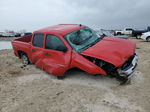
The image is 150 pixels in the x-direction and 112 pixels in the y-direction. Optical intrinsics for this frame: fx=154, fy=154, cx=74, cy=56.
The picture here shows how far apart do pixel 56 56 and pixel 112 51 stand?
1.93m

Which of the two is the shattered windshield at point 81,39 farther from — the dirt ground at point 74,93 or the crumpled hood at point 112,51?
the dirt ground at point 74,93

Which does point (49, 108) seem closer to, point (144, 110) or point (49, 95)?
point (49, 95)

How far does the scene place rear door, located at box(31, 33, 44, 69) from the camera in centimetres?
613

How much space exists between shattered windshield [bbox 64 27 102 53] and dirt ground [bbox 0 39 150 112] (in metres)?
1.06

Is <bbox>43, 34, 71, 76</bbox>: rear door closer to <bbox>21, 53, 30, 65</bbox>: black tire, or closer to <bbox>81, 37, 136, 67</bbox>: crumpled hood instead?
<bbox>81, 37, 136, 67</bbox>: crumpled hood

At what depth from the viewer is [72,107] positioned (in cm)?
369

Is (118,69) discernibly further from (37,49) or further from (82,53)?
(37,49)

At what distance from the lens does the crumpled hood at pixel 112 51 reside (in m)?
4.41

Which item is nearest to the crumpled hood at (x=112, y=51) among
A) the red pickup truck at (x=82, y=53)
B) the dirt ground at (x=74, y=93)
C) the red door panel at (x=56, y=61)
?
the red pickup truck at (x=82, y=53)

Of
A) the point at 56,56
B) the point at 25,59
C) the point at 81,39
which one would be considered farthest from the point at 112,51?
the point at 25,59

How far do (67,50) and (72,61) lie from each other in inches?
18.0

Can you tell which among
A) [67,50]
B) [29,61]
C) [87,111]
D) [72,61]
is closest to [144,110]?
[87,111]

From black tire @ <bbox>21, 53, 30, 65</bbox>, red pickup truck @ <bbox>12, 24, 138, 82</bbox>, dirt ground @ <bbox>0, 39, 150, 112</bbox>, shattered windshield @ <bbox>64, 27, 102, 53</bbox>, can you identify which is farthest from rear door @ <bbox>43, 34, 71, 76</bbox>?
black tire @ <bbox>21, 53, 30, 65</bbox>

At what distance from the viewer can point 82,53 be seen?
189 inches
